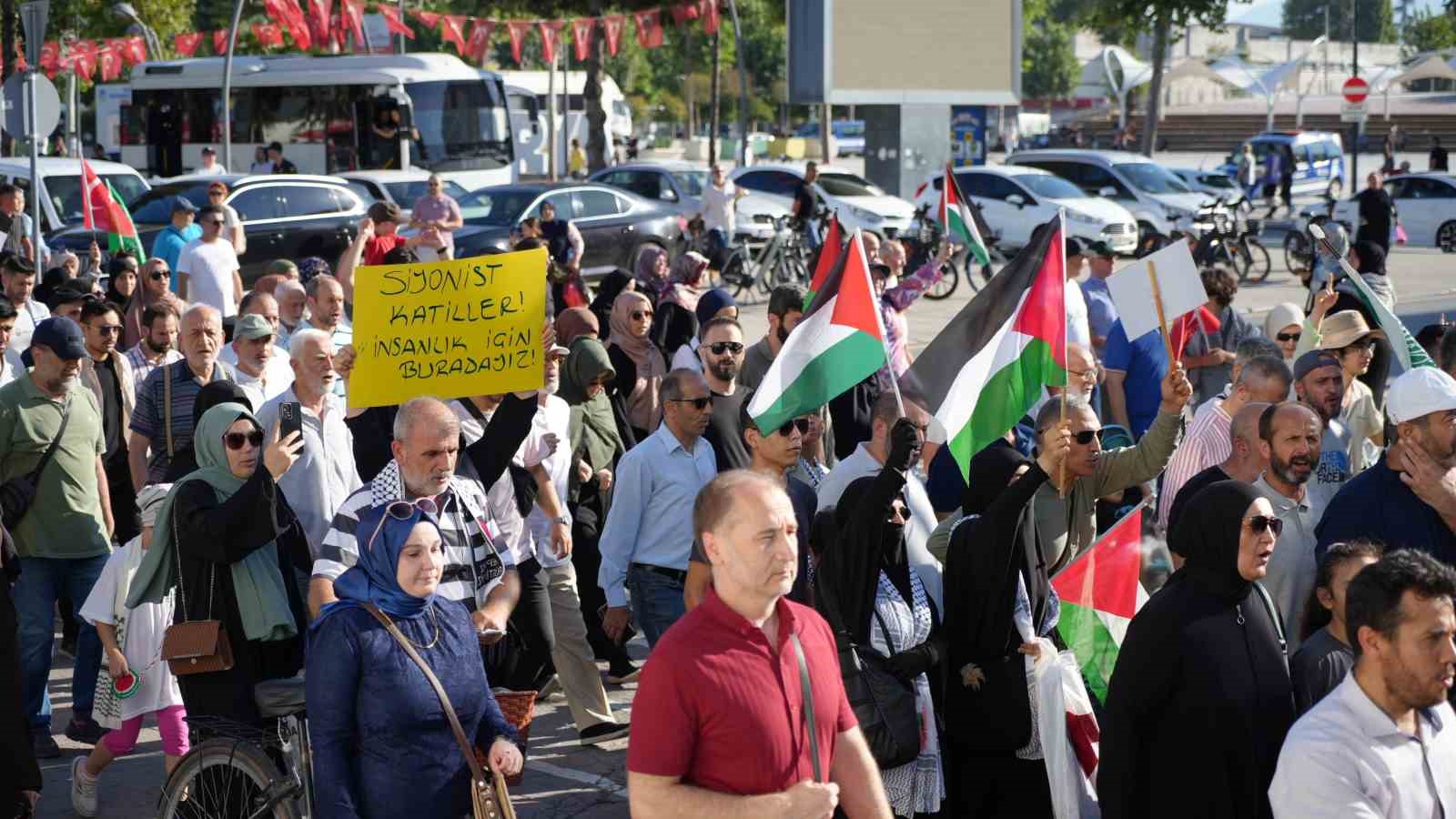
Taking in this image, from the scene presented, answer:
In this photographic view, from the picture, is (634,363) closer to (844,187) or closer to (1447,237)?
(844,187)

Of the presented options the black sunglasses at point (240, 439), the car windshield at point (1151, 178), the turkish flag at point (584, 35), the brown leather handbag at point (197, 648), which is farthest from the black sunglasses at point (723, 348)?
the turkish flag at point (584, 35)

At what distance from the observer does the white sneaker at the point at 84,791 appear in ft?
22.0

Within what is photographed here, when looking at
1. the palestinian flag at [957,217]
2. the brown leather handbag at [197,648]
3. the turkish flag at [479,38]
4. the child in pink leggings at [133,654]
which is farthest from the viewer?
the turkish flag at [479,38]

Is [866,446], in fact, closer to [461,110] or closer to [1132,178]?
[1132,178]

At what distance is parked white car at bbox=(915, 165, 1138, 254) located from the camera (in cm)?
2825

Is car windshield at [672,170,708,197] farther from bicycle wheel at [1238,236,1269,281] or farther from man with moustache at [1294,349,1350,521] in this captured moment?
man with moustache at [1294,349,1350,521]

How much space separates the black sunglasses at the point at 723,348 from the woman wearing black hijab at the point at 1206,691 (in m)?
3.27

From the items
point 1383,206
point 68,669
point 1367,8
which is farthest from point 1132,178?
point 1367,8

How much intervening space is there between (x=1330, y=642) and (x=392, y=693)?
2.38m

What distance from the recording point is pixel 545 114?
62906mm

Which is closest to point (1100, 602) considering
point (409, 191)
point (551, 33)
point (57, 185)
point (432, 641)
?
point (432, 641)

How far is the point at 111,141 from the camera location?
48.2 meters

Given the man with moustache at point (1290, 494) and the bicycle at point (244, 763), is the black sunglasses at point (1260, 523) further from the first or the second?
the bicycle at point (244, 763)

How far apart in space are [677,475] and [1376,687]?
3488 mm
